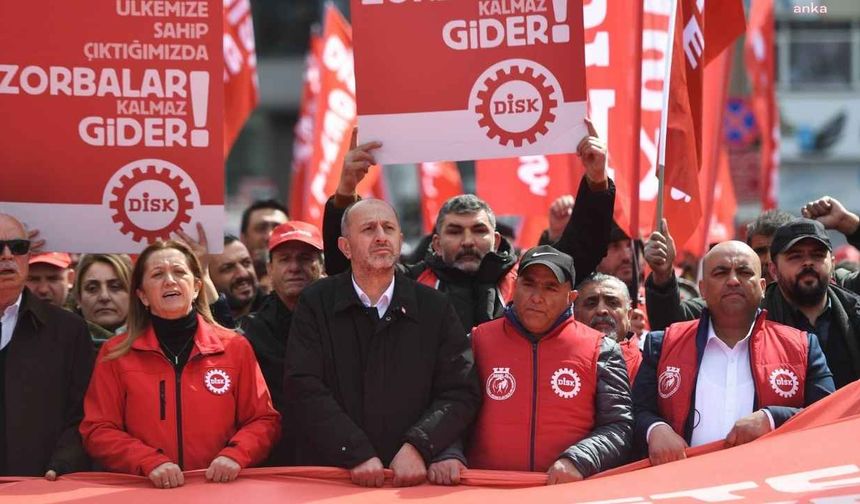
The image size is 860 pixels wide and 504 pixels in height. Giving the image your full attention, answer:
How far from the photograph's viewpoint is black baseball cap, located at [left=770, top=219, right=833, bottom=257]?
579 cm

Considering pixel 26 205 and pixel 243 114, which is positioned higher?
pixel 243 114

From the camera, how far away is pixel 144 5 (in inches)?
254

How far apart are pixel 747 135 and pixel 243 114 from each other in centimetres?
1618

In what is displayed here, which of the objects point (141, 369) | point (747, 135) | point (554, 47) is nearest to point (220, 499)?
point (141, 369)

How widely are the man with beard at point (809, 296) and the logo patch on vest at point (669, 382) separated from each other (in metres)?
0.70

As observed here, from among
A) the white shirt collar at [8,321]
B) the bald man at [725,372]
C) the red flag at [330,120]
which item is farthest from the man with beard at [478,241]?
the red flag at [330,120]

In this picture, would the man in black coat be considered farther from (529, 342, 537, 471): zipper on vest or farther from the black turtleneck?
the black turtleneck

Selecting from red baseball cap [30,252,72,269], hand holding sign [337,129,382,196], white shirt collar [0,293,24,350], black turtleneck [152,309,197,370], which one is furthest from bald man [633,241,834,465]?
red baseball cap [30,252,72,269]

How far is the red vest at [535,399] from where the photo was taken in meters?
5.12

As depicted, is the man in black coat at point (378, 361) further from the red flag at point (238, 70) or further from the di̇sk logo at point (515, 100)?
the red flag at point (238, 70)

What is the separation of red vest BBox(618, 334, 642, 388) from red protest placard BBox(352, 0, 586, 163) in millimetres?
898

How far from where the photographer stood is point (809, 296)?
5.76m

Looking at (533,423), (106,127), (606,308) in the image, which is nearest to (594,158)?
(606,308)

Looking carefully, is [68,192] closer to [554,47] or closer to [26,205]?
[26,205]
